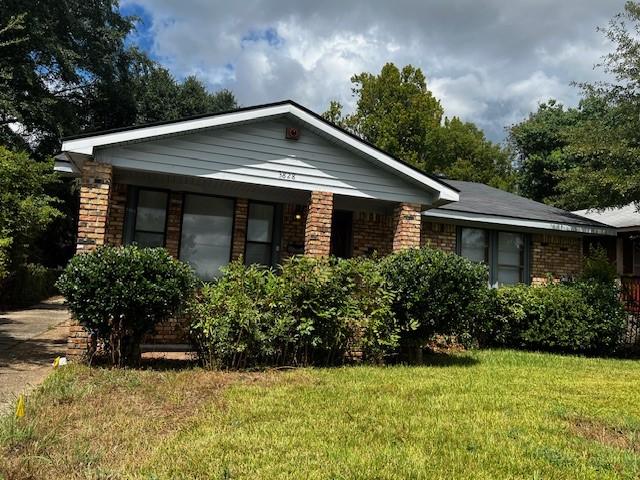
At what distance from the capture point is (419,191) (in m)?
10.2

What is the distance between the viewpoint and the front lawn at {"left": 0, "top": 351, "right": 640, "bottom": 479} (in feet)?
Answer: 12.1

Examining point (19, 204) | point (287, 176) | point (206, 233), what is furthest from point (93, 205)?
point (19, 204)

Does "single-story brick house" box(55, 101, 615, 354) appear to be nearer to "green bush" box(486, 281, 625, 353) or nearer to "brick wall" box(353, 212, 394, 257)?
"brick wall" box(353, 212, 394, 257)

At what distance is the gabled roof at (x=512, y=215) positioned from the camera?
38.8 ft

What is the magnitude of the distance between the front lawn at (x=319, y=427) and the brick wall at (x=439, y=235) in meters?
5.21

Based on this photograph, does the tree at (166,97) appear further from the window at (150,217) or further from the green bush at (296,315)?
the green bush at (296,315)

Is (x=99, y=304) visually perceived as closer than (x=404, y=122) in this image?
Yes

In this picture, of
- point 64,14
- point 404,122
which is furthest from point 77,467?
point 404,122

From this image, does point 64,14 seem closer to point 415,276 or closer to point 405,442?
point 415,276

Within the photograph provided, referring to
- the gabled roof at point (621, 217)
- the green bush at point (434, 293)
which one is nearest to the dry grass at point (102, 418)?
the green bush at point (434, 293)

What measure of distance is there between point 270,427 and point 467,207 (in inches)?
349

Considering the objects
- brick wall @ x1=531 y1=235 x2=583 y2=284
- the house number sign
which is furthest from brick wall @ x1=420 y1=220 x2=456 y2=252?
the house number sign

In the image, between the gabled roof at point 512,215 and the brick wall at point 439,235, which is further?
the brick wall at point 439,235

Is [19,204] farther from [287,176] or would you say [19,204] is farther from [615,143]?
[615,143]
